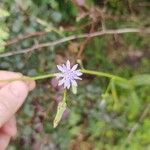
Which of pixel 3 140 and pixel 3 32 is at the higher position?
pixel 3 32

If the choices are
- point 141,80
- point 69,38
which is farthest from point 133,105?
point 69,38

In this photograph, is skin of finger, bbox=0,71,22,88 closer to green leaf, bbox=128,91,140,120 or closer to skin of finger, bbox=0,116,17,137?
skin of finger, bbox=0,116,17,137

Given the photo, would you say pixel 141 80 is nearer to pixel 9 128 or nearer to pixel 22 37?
pixel 22 37

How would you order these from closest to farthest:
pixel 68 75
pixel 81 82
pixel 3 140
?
pixel 68 75, pixel 3 140, pixel 81 82

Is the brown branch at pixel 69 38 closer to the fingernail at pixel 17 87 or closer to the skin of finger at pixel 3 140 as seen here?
the skin of finger at pixel 3 140

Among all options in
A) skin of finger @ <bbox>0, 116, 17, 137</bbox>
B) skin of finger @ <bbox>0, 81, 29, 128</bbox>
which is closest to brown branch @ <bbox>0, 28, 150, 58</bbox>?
skin of finger @ <bbox>0, 116, 17, 137</bbox>

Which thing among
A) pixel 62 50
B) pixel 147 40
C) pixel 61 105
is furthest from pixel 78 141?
pixel 61 105

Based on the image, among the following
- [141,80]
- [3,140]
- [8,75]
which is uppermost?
[141,80]

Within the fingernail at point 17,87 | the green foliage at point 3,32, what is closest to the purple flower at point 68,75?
the fingernail at point 17,87
